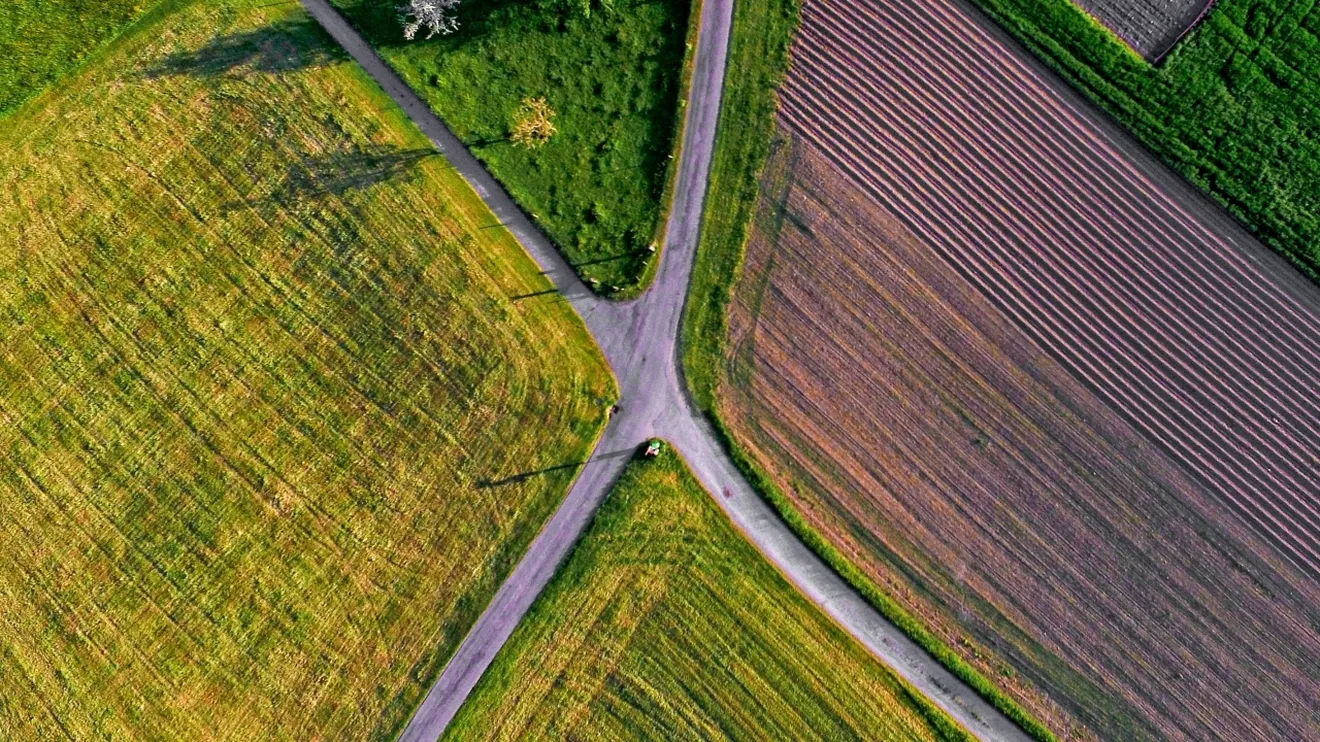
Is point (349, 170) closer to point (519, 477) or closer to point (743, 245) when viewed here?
point (519, 477)

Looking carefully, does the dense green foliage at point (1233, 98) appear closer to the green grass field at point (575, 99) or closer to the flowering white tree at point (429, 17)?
the green grass field at point (575, 99)

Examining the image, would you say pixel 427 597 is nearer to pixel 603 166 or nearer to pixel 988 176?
pixel 603 166

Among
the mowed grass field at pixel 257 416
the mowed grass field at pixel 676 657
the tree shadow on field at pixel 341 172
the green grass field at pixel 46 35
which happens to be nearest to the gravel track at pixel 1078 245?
the mowed grass field at pixel 676 657

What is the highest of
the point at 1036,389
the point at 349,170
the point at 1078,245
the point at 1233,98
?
the point at 1233,98

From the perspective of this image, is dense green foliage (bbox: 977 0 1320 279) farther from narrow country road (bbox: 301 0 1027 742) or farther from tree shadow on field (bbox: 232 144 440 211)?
tree shadow on field (bbox: 232 144 440 211)

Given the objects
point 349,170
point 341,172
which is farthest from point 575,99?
point 341,172

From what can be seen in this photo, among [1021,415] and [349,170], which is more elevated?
[1021,415]

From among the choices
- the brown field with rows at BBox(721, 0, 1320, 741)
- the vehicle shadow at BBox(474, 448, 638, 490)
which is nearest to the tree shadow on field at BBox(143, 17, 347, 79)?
the vehicle shadow at BBox(474, 448, 638, 490)
